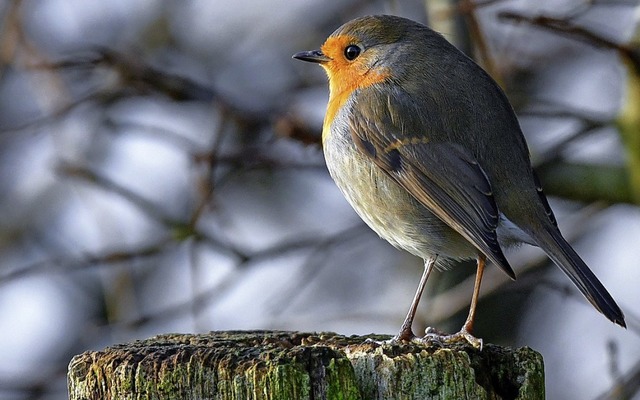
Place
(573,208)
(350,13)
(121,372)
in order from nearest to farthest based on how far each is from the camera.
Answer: (121,372) < (573,208) < (350,13)

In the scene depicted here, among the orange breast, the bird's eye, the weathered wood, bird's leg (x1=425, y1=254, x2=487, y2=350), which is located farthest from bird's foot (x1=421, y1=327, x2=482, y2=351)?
the bird's eye

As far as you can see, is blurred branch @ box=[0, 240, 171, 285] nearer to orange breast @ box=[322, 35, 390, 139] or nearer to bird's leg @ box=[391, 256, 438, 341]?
orange breast @ box=[322, 35, 390, 139]

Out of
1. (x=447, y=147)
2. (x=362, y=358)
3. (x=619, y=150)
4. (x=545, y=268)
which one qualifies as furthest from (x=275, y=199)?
(x=362, y=358)

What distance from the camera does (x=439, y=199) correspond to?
3.76 m

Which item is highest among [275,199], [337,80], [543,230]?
[275,199]

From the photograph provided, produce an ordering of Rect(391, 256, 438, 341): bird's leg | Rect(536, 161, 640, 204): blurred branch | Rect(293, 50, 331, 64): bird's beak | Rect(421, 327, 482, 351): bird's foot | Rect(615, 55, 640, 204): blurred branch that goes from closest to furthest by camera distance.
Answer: Rect(421, 327, 482, 351): bird's foot
Rect(391, 256, 438, 341): bird's leg
Rect(293, 50, 331, 64): bird's beak
Rect(615, 55, 640, 204): blurred branch
Rect(536, 161, 640, 204): blurred branch

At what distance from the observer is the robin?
3.73 m

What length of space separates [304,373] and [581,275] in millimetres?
1471

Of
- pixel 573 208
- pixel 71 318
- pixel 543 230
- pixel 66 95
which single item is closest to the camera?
pixel 543 230

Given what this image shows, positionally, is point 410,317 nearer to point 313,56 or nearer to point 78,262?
point 313,56

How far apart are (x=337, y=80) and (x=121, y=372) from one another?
88.8 inches

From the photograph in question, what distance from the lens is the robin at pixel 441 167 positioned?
3.73 m

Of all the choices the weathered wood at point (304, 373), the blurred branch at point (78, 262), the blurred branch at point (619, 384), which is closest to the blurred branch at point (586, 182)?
the blurred branch at point (619, 384)

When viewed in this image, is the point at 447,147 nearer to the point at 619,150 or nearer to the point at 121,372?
the point at 619,150
